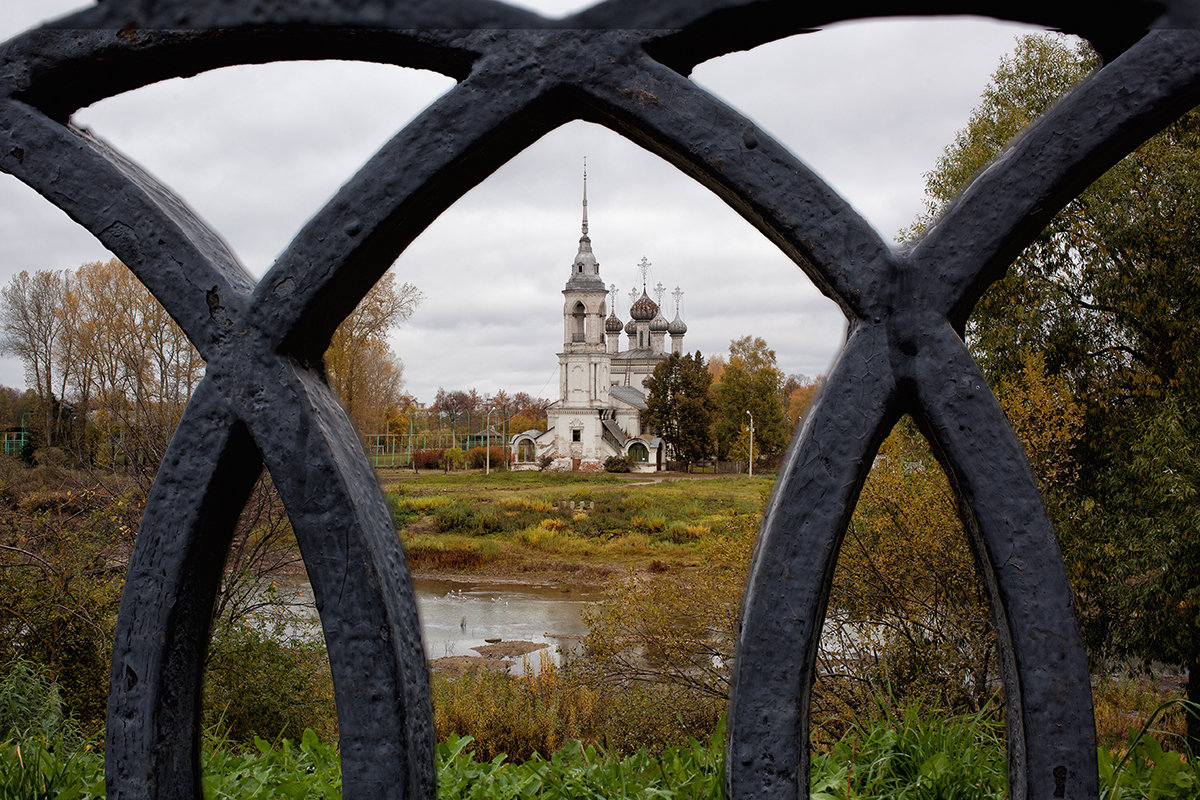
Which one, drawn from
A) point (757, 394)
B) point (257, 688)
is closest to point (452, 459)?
point (757, 394)

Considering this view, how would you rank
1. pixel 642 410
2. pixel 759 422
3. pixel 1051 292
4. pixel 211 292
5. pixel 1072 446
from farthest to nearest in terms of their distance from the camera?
pixel 642 410
pixel 759 422
pixel 1051 292
pixel 1072 446
pixel 211 292

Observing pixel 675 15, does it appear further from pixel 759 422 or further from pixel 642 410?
pixel 642 410

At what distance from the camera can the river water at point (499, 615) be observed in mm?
13750

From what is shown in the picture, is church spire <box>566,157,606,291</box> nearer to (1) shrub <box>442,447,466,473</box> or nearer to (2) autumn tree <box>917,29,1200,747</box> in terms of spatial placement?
(1) shrub <box>442,447,466,473</box>

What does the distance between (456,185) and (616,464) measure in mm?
44515

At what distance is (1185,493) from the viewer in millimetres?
7824

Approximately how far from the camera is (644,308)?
66188 mm

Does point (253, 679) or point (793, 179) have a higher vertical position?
point (793, 179)

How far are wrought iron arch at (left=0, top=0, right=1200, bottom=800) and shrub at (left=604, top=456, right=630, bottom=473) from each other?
44071 millimetres

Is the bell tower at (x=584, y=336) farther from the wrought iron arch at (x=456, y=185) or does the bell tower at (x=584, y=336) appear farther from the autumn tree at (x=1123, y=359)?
the wrought iron arch at (x=456, y=185)

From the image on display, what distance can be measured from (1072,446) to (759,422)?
21645 millimetres

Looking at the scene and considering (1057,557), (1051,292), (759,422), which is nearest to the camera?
(1057,557)

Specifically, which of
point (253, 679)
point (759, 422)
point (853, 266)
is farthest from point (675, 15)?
point (759, 422)

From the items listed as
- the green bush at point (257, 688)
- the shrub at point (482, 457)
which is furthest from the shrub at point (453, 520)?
the shrub at point (482, 457)
